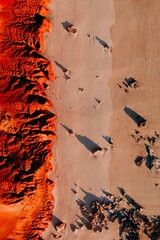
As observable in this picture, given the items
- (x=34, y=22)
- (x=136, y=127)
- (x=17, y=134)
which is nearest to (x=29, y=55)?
(x=34, y=22)

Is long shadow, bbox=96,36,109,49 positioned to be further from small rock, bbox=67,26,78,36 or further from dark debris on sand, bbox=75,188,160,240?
dark debris on sand, bbox=75,188,160,240

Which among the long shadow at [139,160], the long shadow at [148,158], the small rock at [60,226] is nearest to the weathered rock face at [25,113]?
the small rock at [60,226]

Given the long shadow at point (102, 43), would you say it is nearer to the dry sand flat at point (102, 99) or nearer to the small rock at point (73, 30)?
the dry sand flat at point (102, 99)

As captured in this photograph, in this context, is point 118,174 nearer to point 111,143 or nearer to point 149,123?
point 111,143

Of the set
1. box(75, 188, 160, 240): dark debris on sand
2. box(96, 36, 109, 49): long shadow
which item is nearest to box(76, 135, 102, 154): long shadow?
box(75, 188, 160, 240): dark debris on sand

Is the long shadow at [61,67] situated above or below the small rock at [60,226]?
above
